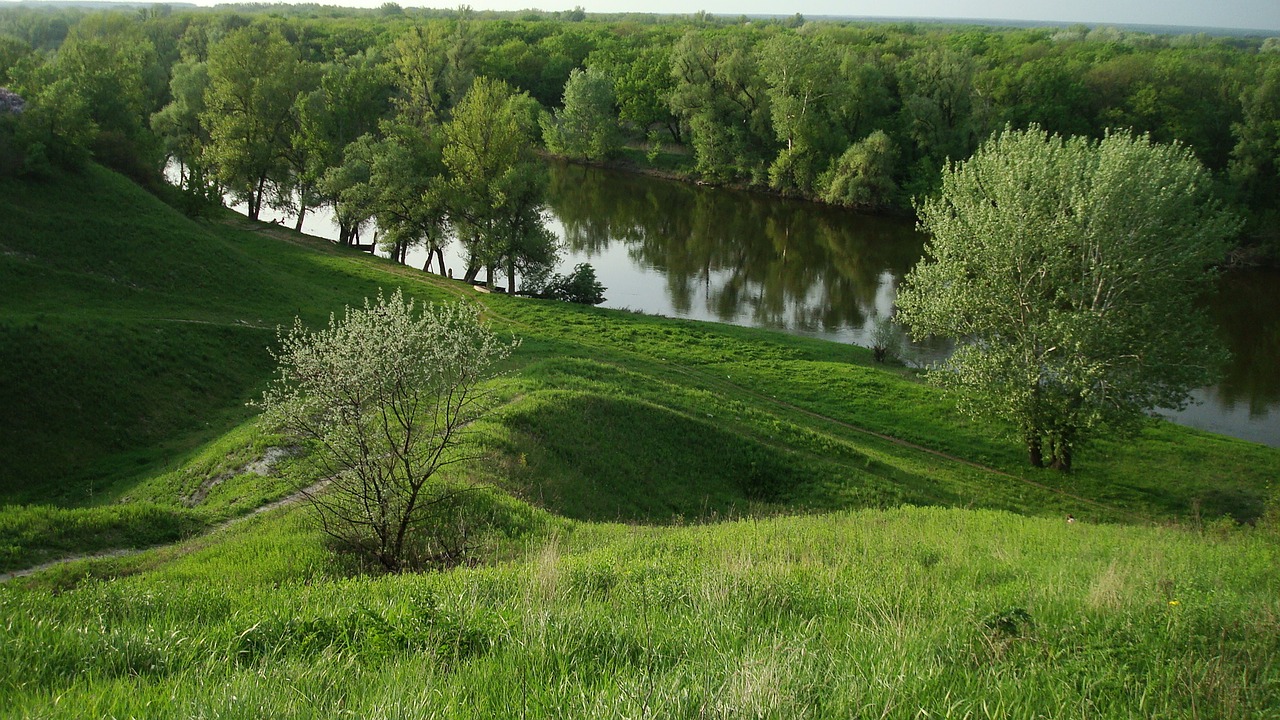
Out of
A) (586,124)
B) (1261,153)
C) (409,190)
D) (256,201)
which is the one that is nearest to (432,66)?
(256,201)

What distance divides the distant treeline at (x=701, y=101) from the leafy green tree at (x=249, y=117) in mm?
192

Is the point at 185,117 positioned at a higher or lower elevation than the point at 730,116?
lower

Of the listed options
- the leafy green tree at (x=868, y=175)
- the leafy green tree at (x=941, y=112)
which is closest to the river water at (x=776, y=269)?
the leafy green tree at (x=868, y=175)

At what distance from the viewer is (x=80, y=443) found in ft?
65.4

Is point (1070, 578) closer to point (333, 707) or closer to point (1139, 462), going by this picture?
point (333, 707)

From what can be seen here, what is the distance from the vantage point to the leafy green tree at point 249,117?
50.4m

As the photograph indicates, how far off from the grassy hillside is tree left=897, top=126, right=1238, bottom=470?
2881 millimetres

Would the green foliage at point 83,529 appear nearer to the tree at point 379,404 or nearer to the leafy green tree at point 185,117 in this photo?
the tree at point 379,404

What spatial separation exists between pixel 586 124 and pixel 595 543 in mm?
76791

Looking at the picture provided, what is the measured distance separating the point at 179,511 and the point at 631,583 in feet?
37.7

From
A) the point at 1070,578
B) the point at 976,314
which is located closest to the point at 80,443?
the point at 1070,578

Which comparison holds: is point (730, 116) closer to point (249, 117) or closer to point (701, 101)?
point (701, 101)

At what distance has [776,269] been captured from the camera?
182 ft

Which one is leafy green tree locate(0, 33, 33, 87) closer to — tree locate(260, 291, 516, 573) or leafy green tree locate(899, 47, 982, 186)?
tree locate(260, 291, 516, 573)
